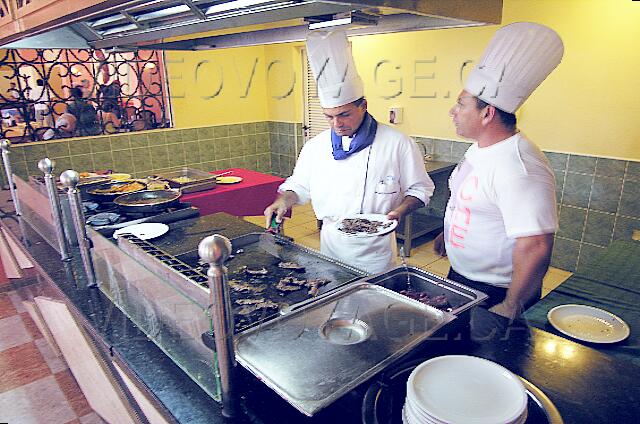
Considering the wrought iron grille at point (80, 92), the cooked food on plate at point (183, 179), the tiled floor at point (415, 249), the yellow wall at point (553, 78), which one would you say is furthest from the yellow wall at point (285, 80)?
the cooked food on plate at point (183, 179)

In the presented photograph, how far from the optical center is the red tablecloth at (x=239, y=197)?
3609mm

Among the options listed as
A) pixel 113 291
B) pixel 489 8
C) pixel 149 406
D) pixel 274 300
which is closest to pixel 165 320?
pixel 149 406

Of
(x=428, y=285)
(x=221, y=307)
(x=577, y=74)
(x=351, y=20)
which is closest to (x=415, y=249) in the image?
(x=577, y=74)

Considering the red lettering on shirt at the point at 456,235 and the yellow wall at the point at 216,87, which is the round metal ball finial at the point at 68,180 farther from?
the yellow wall at the point at 216,87

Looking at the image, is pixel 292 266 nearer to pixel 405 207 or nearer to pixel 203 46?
pixel 405 207

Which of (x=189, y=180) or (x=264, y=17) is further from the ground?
(x=264, y=17)

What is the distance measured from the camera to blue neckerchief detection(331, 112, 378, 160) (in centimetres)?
226

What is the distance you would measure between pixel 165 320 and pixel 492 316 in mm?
1027

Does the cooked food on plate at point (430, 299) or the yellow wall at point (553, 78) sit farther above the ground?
the yellow wall at point (553, 78)

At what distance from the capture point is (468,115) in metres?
1.79

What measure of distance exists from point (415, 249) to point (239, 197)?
2.07 meters

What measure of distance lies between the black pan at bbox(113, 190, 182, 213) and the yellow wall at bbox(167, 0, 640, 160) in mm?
1892

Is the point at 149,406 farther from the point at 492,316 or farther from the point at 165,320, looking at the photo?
the point at 492,316

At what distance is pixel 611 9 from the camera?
3436 mm
